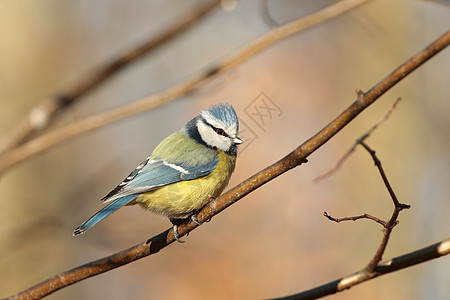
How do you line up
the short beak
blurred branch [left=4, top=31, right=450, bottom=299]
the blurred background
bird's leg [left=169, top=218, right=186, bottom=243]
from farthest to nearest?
the blurred background → the short beak → bird's leg [left=169, top=218, right=186, bottom=243] → blurred branch [left=4, top=31, right=450, bottom=299]

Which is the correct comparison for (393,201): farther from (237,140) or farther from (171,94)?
(171,94)

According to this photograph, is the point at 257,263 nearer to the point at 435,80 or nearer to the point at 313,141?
the point at 435,80

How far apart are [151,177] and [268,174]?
0.86 meters

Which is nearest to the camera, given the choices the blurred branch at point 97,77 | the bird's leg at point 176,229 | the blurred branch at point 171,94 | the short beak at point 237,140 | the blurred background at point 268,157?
the bird's leg at point 176,229

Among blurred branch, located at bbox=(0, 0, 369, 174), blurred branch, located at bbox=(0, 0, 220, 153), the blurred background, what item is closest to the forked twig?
blurred branch, located at bbox=(0, 0, 369, 174)

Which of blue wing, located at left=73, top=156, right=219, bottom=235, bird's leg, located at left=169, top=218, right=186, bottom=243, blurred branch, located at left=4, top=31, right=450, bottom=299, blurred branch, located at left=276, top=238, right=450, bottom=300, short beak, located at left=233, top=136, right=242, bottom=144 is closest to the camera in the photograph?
blurred branch, located at left=4, top=31, right=450, bottom=299

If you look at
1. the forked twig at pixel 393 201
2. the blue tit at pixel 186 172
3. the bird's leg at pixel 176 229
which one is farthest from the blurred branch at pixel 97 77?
the forked twig at pixel 393 201

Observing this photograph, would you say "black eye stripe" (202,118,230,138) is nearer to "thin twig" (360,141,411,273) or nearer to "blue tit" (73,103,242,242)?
"blue tit" (73,103,242,242)

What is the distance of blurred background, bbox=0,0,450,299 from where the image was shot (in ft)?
16.2

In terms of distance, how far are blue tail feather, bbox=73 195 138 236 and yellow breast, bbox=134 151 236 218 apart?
116 millimetres

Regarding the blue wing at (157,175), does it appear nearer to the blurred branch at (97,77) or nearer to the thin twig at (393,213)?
the blurred branch at (97,77)

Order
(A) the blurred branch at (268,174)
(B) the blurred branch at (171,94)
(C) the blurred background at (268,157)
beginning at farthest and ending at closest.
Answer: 1. (C) the blurred background at (268,157)
2. (B) the blurred branch at (171,94)
3. (A) the blurred branch at (268,174)

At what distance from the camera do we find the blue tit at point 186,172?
230 cm

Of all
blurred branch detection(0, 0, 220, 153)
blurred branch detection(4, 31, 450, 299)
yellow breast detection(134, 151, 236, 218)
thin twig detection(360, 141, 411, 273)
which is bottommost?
thin twig detection(360, 141, 411, 273)
